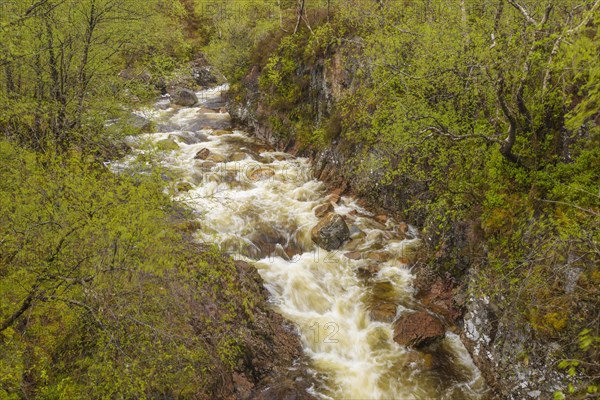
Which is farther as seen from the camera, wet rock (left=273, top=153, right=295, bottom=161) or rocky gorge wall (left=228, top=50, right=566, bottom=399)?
wet rock (left=273, top=153, right=295, bottom=161)

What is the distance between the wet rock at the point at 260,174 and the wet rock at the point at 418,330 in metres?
11.2

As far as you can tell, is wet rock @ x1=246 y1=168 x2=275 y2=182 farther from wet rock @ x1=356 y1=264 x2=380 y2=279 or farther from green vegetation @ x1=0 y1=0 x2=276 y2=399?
green vegetation @ x1=0 y1=0 x2=276 y2=399

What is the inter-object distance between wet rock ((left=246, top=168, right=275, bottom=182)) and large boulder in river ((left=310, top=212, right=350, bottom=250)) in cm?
601

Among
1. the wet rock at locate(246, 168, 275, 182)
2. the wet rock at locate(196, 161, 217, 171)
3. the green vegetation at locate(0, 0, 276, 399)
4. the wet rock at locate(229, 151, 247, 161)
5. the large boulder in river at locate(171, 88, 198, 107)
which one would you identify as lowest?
the large boulder in river at locate(171, 88, 198, 107)

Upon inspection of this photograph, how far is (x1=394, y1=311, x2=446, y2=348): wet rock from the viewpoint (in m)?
10.1

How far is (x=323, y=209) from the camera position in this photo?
1612 cm

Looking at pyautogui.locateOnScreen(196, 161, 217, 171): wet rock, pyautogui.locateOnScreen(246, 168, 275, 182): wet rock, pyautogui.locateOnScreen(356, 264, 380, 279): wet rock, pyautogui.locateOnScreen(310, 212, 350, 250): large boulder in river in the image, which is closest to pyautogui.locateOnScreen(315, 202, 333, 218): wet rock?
pyautogui.locateOnScreen(310, 212, 350, 250): large boulder in river

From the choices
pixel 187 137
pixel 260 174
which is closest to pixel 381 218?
pixel 260 174

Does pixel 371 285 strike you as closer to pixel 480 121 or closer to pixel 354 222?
pixel 354 222

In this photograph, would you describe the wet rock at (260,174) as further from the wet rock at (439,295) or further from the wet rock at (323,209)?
the wet rock at (439,295)

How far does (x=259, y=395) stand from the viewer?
8688 mm

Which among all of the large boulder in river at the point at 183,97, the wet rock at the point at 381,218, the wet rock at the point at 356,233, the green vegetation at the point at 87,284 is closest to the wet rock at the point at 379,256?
the wet rock at the point at 356,233

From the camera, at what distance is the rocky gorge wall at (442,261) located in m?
7.96

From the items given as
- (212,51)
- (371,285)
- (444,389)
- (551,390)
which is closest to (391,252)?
(371,285)
